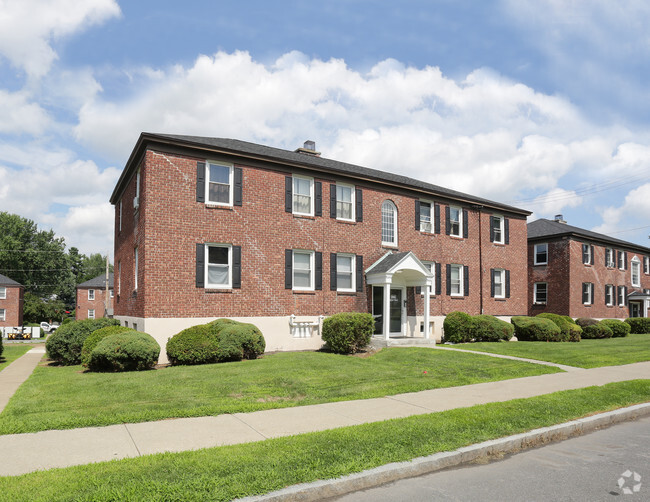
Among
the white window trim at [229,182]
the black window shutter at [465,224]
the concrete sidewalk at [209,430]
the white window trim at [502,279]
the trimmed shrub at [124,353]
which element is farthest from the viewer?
the white window trim at [502,279]

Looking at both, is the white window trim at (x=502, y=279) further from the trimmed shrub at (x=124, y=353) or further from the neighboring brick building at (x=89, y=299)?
the neighboring brick building at (x=89, y=299)

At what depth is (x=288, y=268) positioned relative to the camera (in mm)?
17766

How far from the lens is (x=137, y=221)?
17.3m

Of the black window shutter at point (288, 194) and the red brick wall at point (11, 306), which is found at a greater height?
the black window shutter at point (288, 194)

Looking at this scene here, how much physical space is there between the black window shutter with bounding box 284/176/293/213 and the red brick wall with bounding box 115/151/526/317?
15cm

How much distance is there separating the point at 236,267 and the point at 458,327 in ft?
32.3

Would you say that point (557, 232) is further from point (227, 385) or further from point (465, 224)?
point (227, 385)

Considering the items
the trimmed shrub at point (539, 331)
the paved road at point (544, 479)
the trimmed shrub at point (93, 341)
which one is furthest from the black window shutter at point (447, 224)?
the paved road at point (544, 479)

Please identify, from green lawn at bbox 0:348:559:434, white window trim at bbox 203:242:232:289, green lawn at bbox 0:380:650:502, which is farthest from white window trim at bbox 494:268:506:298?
green lawn at bbox 0:380:650:502

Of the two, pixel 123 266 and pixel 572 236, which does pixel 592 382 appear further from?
pixel 572 236

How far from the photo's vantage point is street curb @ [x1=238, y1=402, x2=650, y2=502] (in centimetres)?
471

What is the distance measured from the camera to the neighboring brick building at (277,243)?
15648 millimetres

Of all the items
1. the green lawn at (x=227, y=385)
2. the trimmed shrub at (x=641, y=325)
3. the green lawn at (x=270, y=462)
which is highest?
the green lawn at (x=270, y=462)

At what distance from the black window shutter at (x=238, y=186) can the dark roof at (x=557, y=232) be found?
24.8 meters
